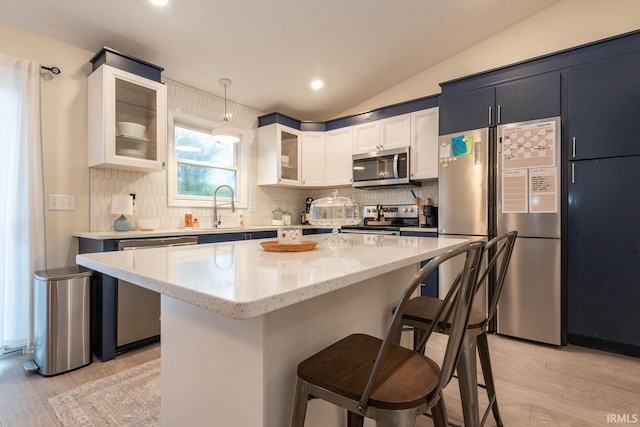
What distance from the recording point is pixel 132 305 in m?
2.38

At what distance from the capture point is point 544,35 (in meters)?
3.07

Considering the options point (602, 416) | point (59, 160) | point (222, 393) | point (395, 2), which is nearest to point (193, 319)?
point (222, 393)

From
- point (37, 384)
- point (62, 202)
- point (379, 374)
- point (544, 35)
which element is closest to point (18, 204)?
point (62, 202)

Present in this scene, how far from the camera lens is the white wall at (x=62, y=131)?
7.91 feet

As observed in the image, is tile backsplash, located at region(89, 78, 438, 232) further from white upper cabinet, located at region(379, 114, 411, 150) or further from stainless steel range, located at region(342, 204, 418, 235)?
white upper cabinet, located at region(379, 114, 411, 150)

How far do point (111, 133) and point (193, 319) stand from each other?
2169 millimetres

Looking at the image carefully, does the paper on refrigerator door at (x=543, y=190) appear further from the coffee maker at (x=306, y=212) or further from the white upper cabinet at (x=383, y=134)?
the coffee maker at (x=306, y=212)

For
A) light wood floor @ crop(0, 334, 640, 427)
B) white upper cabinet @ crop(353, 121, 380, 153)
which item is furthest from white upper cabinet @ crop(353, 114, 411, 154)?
light wood floor @ crop(0, 334, 640, 427)

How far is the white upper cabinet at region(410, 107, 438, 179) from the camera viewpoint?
11.3ft

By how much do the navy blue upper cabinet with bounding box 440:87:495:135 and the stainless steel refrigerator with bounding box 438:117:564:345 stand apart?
93 mm

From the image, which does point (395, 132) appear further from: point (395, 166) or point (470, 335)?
point (470, 335)

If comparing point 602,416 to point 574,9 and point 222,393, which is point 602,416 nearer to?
point 222,393

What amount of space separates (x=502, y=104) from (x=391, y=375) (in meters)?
2.75

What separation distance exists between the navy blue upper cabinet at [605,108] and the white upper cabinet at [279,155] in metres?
2.93
